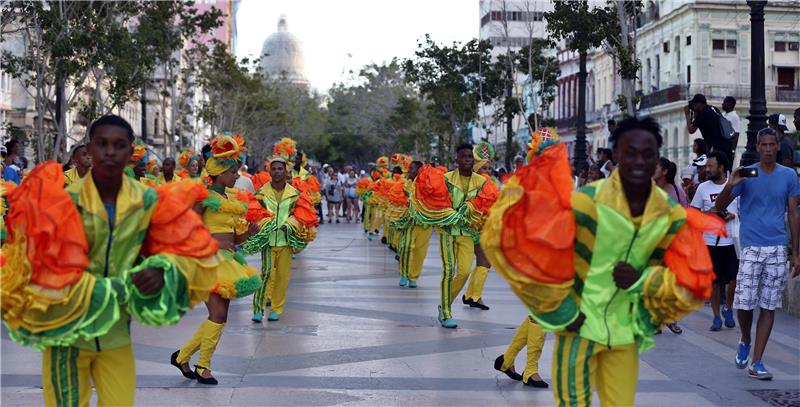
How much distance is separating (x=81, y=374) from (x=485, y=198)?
7.53 m

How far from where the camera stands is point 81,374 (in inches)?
216

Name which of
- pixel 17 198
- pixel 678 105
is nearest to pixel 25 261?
pixel 17 198

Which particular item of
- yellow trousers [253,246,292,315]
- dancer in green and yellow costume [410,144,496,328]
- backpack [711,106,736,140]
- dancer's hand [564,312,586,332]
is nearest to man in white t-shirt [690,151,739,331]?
dancer in green and yellow costume [410,144,496,328]

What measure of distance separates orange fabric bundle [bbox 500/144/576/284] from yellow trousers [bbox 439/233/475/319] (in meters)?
7.00

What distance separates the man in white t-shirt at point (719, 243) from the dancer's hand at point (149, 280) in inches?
296

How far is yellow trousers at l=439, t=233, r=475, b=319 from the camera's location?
40.6ft

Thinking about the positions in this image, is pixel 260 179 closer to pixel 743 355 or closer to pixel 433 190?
pixel 433 190

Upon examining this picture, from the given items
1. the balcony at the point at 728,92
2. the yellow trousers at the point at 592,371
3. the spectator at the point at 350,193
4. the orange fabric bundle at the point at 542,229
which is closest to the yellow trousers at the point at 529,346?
the yellow trousers at the point at 592,371

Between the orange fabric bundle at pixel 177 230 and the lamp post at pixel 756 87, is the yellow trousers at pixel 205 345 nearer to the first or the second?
the orange fabric bundle at pixel 177 230

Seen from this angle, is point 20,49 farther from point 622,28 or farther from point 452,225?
point 452,225

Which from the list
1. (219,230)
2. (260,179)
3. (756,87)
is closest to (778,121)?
(756,87)

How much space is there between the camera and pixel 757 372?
955cm

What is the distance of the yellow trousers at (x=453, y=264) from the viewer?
488 inches

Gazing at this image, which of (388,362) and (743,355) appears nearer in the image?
(743,355)
